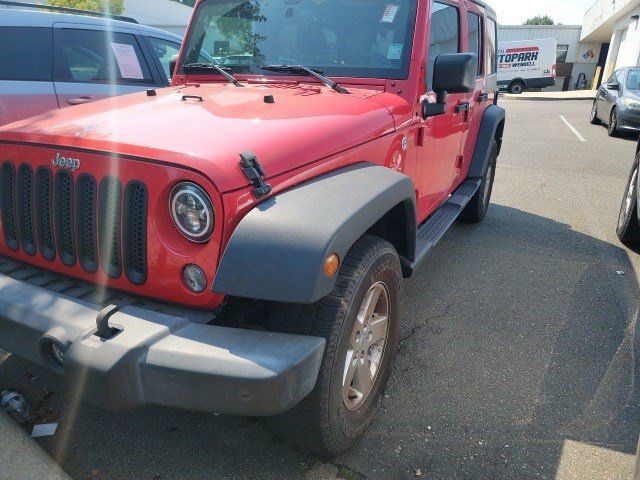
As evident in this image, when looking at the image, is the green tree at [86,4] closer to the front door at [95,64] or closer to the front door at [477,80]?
the front door at [95,64]

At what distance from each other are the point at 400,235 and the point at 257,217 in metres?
1.09

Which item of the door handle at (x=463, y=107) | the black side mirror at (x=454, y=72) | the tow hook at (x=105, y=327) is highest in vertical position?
the black side mirror at (x=454, y=72)

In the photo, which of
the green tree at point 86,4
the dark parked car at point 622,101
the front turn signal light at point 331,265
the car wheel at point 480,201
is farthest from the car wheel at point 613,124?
the green tree at point 86,4

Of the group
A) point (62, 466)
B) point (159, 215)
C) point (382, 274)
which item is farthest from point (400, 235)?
point (62, 466)

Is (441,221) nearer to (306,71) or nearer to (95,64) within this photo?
(306,71)

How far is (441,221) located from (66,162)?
2.64 meters

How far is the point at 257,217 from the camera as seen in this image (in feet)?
5.61

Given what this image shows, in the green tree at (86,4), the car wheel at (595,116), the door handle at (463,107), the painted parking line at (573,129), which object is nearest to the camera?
the door handle at (463,107)

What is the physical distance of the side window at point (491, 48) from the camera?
16.6ft

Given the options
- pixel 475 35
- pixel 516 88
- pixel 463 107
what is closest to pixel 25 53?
pixel 463 107

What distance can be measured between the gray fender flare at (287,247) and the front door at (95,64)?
3.64 m

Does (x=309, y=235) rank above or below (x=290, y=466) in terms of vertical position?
above

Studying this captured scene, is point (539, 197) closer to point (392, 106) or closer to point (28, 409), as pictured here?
point (392, 106)

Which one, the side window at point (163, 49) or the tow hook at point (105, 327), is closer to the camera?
the tow hook at point (105, 327)
